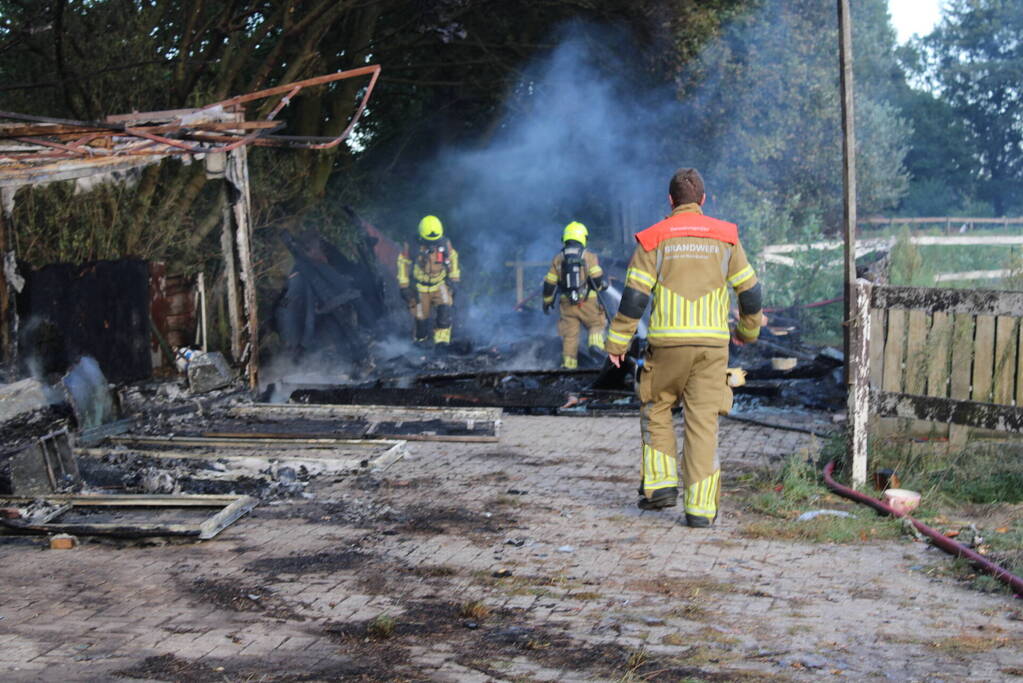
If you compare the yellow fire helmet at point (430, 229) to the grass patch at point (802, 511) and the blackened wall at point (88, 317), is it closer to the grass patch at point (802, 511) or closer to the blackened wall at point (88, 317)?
the blackened wall at point (88, 317)

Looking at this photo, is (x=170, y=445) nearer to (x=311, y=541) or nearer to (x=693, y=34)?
→ (x=311, y=541)

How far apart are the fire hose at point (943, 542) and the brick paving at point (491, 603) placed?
86 millimetres

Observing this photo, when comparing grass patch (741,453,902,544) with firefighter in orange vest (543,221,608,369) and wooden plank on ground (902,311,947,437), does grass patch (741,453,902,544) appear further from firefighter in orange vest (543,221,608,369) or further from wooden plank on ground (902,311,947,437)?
firefighter in orange vest (543,221,608,369)

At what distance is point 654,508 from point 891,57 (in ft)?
115

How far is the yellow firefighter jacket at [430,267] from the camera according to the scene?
1526 cm

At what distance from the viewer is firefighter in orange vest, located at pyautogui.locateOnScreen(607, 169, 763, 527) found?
5.86 meters

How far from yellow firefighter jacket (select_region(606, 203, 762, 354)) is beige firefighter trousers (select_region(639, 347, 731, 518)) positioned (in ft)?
0.34

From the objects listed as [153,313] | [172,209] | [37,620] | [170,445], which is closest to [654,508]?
[37,620]

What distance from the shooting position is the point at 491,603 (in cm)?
458

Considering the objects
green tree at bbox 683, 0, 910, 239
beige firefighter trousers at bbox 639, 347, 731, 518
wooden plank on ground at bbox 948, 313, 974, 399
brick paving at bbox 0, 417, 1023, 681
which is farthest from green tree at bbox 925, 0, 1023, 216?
brick paving at bbox 0, 417, 1023, 681

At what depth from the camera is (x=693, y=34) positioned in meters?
17.4

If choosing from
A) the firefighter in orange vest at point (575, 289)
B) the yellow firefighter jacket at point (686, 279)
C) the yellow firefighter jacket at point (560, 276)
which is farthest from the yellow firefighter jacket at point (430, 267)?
the yellow firefighter jacket at point (686, 279)

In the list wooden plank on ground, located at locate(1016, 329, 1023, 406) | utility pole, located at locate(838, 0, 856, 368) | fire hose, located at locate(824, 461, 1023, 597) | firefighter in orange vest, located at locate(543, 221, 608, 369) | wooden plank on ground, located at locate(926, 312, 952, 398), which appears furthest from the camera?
firefighter in orange vest, located at locate(543, 221, 608, 369)

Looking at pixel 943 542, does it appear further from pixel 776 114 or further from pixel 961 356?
pixel 776 114
